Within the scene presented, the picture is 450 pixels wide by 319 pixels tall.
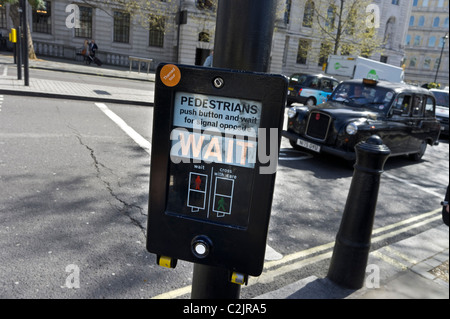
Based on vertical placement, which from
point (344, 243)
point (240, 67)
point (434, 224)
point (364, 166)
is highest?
Answer: point (240, 67)

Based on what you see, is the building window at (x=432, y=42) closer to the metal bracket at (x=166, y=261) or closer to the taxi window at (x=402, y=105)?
the taxi window at (x=402, y=105)

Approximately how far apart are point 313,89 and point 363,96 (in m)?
9.91

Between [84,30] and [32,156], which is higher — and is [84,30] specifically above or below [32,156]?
above

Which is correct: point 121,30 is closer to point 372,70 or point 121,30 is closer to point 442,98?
point 372,70

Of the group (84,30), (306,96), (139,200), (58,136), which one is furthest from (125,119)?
(84,30)

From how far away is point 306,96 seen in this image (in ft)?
59.9

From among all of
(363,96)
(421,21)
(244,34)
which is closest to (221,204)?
(244,34)

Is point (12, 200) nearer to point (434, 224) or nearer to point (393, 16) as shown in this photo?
point (434, 224)

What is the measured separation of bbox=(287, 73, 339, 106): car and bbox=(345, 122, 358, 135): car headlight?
11107 millimetres

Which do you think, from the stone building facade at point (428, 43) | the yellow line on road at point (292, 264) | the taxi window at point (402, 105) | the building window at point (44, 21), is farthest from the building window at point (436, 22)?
the yellow line on road at point (292, 264)

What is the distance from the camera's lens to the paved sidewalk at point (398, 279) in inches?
117

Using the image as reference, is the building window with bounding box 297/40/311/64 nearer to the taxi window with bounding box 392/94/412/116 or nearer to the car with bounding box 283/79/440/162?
the car with bounding box 283/79/440/162

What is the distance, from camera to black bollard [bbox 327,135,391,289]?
119 inches
